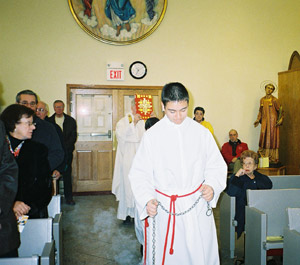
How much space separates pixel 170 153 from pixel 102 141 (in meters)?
4.95

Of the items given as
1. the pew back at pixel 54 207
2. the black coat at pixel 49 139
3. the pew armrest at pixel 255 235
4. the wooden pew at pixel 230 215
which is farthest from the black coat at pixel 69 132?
the pew armrest at pixel 255 235

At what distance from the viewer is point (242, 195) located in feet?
10.7

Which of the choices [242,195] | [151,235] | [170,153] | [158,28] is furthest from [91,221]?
[158,28]

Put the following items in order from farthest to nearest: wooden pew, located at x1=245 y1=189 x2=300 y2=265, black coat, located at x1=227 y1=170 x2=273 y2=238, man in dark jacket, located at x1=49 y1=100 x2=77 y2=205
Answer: man in dark jacket, located at x1=49 y1=100 x2=77 y2=205, black coat, located at x1=227 y1=170 x2=273 y2=238, wooden pew, located at x1=245 y1=189 x2=300 y2=265

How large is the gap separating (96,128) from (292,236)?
5.21m

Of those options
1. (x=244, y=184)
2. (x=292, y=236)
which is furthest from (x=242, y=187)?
(x=292, y=236)

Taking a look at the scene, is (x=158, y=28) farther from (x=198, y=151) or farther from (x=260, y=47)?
(x=198, y=151)

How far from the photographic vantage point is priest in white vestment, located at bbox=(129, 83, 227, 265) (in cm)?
183

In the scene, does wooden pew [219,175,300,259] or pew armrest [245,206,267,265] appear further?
wooden pew [219,175,300,259]

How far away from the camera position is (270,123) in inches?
263

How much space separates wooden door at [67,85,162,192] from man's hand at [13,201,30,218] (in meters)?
4.44

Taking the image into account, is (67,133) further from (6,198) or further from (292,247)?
(292,247)

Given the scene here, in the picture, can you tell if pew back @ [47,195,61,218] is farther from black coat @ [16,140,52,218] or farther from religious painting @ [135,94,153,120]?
religious painting @ [135,94,153,120]

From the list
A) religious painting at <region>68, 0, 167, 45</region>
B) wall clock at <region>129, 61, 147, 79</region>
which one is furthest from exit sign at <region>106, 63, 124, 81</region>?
religious painting at <region>68, 0, 167, 45</region>
